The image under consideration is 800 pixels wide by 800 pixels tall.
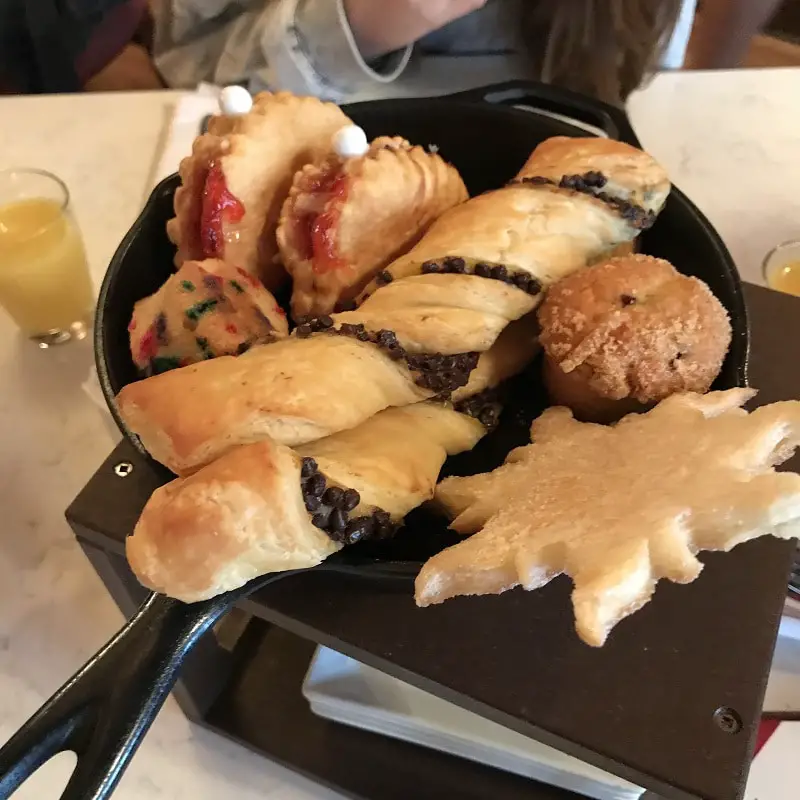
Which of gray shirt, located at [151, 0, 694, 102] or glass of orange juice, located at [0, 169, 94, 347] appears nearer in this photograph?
glass of orange juice, located at [0, 169, 94, 347]

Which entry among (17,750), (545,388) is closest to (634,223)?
(545,388)

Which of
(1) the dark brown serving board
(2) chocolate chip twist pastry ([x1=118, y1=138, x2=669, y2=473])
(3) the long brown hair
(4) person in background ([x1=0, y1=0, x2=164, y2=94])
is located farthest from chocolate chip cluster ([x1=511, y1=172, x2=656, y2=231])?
(4) person in background ([x1=0, y1=0, x2=164, y2=94])

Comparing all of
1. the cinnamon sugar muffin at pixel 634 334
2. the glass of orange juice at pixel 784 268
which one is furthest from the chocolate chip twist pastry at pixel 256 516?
the glass of orange juice at pixel 784 268

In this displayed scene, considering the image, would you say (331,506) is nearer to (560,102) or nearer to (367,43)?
(560,102)

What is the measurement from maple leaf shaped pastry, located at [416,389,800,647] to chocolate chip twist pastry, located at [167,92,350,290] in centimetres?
25

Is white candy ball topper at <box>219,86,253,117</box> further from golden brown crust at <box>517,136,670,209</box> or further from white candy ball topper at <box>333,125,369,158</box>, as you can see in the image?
golden brown crust at <box>517,136,670,209</box>

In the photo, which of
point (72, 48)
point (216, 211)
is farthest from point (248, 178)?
point (72, 48)

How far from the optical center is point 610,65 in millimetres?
903

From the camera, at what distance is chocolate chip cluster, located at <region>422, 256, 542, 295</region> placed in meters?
0.47

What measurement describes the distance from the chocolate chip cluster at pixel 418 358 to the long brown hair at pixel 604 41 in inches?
23.2

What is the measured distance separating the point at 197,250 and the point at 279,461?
264mm

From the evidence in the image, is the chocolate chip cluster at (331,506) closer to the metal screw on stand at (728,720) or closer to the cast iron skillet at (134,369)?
the cast iron skillet at (134,369)

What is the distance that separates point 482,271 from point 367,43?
0.55 metres

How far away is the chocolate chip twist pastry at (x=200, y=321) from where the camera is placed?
1.65ft
